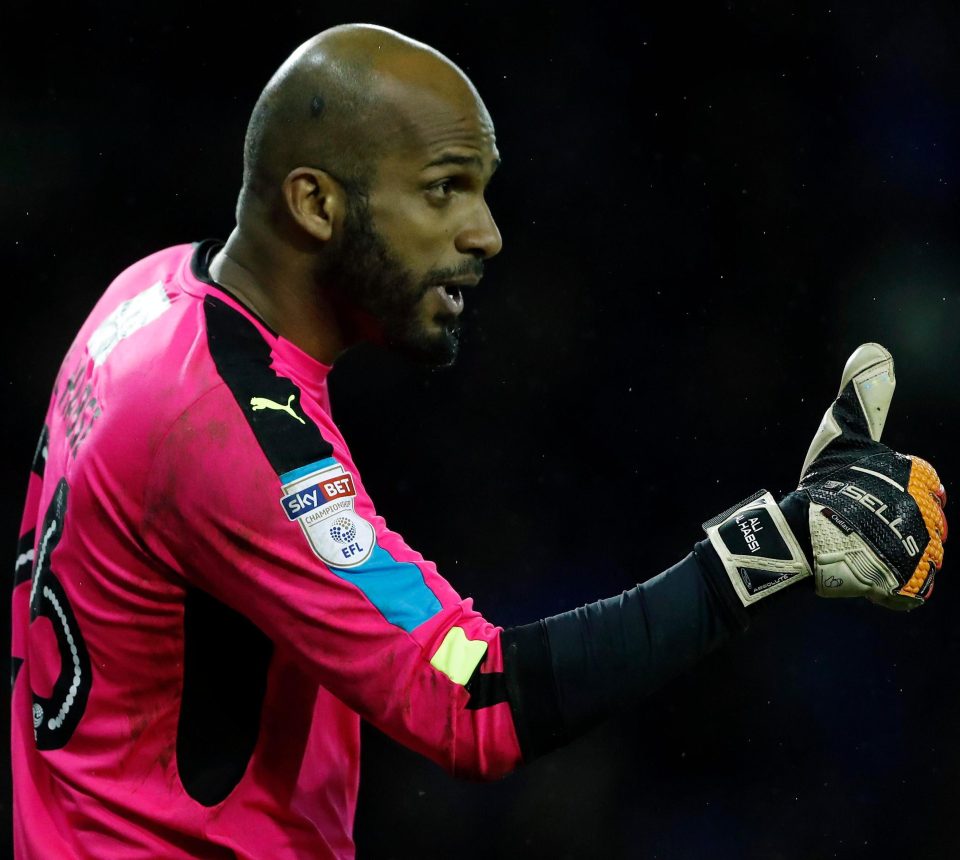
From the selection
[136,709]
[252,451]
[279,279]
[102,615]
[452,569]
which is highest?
[279,279]

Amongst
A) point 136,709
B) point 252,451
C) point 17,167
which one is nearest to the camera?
point 252,451

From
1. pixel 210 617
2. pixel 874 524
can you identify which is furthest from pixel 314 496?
pixel 874 524

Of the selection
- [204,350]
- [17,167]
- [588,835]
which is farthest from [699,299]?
[204,350]

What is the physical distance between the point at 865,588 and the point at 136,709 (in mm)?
776

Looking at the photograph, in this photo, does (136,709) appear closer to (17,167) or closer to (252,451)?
(252,451)

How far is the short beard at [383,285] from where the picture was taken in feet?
4.99

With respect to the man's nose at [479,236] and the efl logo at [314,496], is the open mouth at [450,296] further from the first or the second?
the efl logo at [314,496]

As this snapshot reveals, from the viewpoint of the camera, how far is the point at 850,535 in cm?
138

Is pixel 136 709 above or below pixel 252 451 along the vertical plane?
below

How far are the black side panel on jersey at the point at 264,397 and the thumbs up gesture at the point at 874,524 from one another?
519mm

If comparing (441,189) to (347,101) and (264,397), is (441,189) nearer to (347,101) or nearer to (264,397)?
(347,101)

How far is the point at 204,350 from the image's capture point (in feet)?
4.64

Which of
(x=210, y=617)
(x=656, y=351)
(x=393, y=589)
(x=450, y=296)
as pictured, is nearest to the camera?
(x=393, y=589)

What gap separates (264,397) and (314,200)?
0.26 meters
